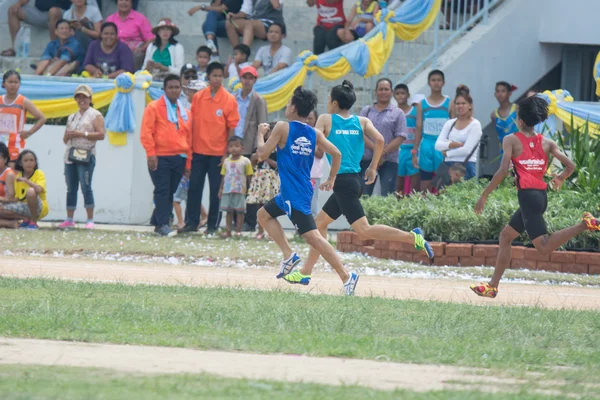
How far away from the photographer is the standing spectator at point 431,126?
16000 millimetres

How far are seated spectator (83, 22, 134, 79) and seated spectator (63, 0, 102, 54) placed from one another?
2.63 ft

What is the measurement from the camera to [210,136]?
15.7 meters

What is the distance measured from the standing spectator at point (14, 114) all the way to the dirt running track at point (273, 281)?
4.25m

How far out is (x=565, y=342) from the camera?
7.46m

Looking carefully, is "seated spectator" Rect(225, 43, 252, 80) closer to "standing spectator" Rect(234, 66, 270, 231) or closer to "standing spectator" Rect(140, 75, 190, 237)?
"standing spectator" Rect(234, 66, 270, 231)

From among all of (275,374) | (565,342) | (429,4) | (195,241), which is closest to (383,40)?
(429,4)

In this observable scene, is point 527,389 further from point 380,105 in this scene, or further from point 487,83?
point 487,83

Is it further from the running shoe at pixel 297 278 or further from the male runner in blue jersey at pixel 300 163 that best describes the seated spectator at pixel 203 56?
the running shoe at pixel 297 278

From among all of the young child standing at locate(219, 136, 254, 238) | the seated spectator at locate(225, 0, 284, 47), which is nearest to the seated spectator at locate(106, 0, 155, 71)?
the seated spectator at locate(225, 0, 284, 47)

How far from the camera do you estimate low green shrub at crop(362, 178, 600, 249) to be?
13125 millimetres

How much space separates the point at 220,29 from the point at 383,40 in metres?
3.47

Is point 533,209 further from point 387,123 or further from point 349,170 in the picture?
point 387,123

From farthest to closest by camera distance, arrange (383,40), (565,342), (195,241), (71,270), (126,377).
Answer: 1. (383,40)
2. (195,241)
3. (71,270)
4. (565,342)
5. (126,377)

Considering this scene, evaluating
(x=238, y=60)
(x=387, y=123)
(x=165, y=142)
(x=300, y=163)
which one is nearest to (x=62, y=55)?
(x=238, y=60)
